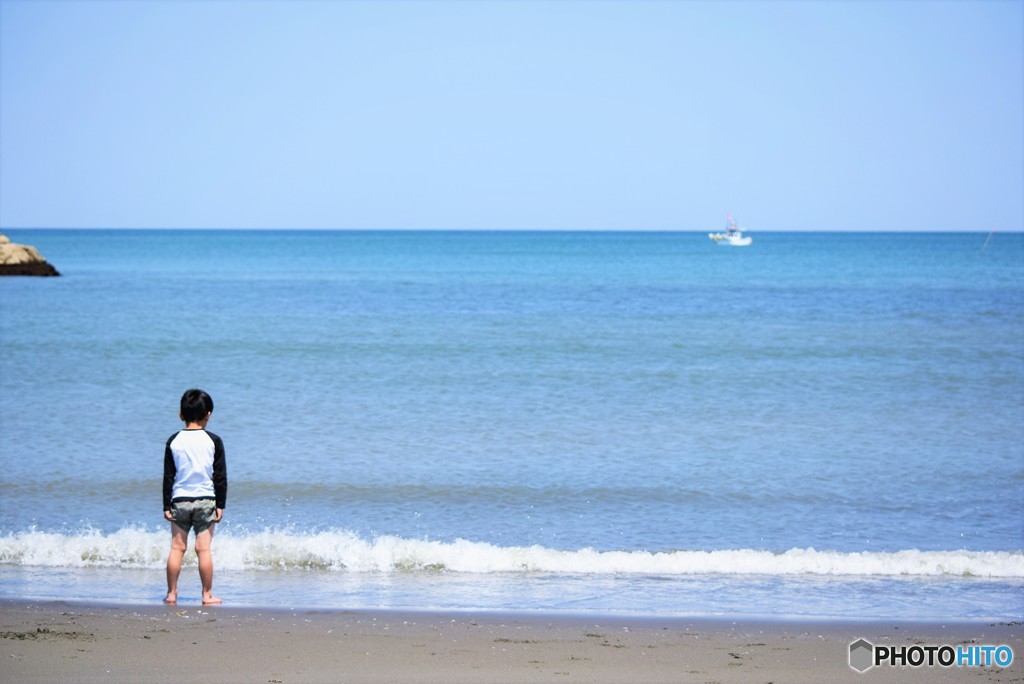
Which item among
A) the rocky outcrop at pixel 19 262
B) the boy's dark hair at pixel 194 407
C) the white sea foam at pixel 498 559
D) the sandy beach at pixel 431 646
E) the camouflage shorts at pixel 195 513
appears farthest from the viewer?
the rocky outcrop at pixel 19 262

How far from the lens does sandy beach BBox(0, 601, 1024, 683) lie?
5691mm

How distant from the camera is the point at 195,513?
6871 millimetres

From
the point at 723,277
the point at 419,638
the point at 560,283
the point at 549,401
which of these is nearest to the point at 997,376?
the point at 549,401

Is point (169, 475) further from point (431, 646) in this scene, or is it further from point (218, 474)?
point (431, 646)

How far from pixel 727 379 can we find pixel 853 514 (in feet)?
30.2

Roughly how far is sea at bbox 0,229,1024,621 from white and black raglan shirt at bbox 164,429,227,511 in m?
1.19

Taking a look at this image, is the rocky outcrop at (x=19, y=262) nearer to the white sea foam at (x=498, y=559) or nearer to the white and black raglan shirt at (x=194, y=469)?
the white sea foam at (x=498, y=559)

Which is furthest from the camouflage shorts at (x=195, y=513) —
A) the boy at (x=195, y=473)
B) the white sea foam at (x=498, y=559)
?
the white sea foam at (x=498, y=559)

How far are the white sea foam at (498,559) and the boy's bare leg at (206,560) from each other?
1.53 m

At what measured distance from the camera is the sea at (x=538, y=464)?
8.40 metres

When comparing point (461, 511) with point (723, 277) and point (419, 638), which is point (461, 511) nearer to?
point (419, 638)

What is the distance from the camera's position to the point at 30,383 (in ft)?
61.5

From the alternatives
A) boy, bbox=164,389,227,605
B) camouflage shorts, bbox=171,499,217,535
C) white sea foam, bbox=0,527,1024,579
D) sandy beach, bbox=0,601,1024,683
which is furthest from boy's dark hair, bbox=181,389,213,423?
white sea foam, bbox=0,527,1024,579

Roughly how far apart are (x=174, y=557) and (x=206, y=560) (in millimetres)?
218
